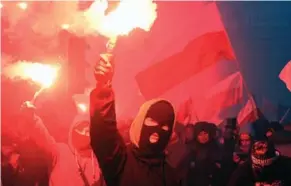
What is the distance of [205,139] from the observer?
2.22m

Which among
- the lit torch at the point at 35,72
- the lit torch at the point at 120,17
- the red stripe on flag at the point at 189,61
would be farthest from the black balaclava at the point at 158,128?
the lit torch at the point at 35,72

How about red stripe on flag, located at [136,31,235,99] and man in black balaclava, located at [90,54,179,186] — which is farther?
red stripe on flag, located at [136,31,235,99]

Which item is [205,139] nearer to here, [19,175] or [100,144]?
[100,144]

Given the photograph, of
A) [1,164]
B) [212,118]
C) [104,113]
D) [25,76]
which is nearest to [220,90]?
[212,118]

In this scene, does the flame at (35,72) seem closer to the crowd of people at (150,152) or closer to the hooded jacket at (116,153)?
the crowd of people at (150,152)

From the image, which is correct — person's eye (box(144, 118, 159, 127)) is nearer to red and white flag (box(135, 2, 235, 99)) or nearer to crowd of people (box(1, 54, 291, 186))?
crowd of people (box(1, 54, 291, 186))

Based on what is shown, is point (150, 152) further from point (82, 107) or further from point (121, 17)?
point (121, 17)

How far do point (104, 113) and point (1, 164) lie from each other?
1.88ft

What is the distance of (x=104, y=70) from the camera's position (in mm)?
2195

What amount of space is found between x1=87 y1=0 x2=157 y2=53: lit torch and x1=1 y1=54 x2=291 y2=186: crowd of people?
132mm

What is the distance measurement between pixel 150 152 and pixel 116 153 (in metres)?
0.16

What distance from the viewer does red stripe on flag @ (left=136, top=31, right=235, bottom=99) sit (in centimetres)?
227

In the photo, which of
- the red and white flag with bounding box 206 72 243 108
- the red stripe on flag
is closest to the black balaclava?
the red stripe on flag

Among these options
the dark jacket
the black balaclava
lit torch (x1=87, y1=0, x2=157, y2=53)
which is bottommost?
the dark jacket
